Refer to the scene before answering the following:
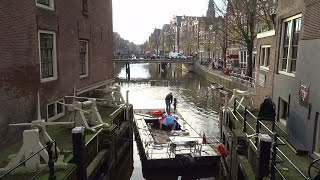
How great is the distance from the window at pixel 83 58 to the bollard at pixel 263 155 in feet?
36.4

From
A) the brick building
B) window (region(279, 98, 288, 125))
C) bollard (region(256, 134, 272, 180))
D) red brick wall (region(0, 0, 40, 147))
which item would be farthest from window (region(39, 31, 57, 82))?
window (region(279, 98, 288, 125))

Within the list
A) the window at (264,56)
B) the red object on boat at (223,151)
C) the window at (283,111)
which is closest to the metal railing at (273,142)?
the window at (283,111)

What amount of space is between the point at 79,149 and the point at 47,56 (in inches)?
232

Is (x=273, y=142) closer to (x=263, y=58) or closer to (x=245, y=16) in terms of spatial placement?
(x=263, y=58)

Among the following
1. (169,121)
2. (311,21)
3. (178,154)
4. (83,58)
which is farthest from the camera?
(169,121)

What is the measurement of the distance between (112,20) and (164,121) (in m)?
→ 8.18

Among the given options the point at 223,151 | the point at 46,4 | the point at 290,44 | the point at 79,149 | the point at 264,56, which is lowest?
the point at 223,151

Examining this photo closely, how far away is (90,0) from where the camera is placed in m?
17.2

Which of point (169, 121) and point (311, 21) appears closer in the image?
point (311, 21)

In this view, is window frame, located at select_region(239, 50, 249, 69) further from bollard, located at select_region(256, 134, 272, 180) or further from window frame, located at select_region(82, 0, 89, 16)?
bollard, located at select_region(256, 134, 272, 180)

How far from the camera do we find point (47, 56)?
12469 mm

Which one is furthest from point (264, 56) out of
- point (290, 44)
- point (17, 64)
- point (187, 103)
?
point (187, 103)

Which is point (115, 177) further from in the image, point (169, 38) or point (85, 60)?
point (169, 38)

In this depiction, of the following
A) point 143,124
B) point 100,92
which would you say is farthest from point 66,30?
point 143,124
